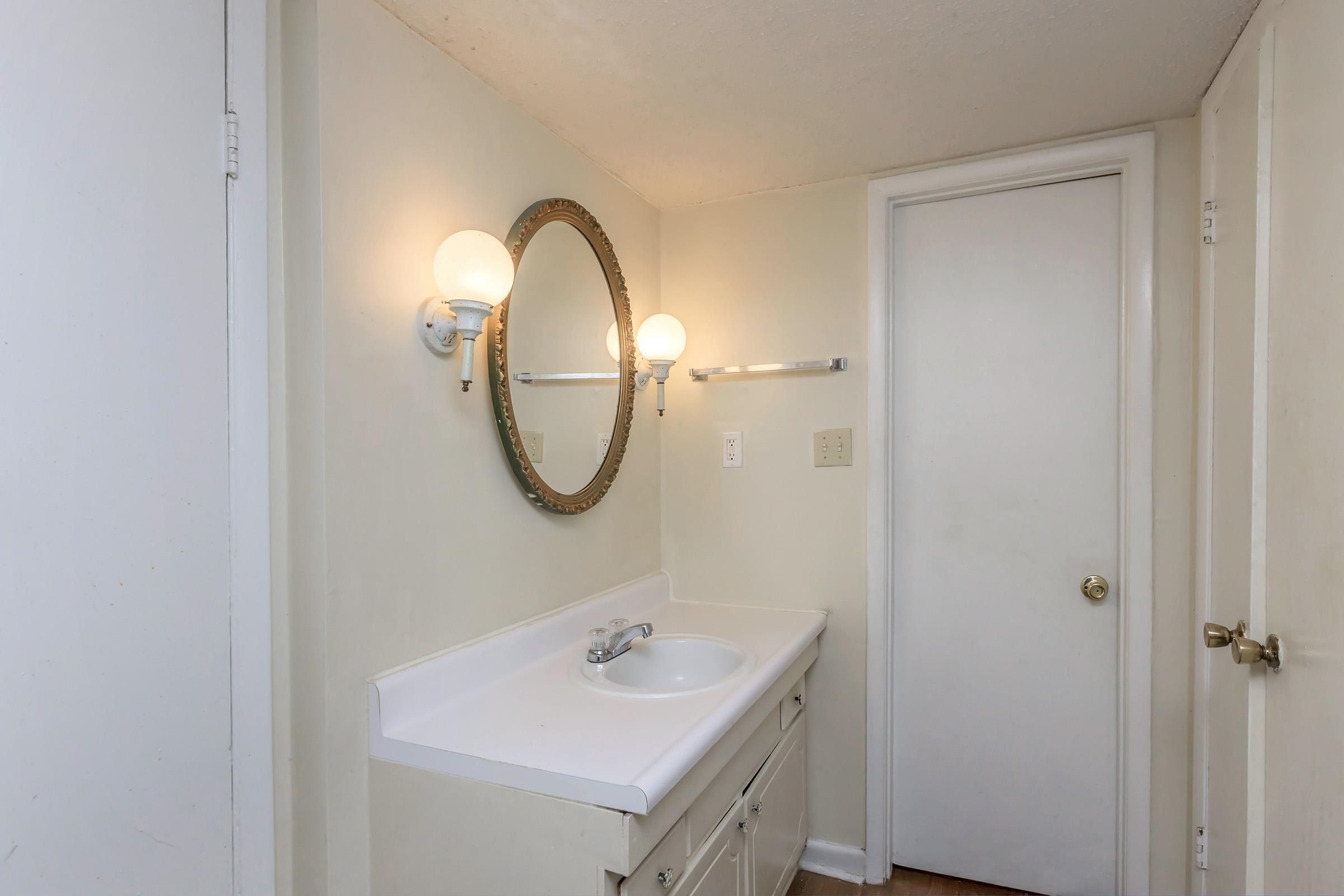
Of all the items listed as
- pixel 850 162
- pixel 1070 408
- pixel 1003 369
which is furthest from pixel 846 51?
pixel 1070 408

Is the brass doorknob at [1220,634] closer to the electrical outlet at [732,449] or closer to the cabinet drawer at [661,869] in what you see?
the cabinet drawer at [661,869]

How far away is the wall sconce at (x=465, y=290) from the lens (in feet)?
4.50

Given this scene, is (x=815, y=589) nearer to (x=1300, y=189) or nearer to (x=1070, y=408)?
(x=1070, y=408)

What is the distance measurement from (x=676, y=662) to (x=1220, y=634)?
1.21 m

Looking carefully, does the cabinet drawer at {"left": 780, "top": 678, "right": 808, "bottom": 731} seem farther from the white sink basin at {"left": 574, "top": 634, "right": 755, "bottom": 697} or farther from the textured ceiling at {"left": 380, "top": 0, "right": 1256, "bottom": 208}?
the textured ceiling at {"left": 380, "top": 0, "right": 1256, "bottom": 208}

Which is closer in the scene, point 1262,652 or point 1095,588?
point 1262,652

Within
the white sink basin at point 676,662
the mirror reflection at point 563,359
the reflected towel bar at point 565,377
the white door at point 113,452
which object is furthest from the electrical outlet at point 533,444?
the white door at point 113,452

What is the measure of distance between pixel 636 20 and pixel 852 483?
138cm

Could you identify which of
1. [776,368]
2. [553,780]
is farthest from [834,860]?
[776,368]

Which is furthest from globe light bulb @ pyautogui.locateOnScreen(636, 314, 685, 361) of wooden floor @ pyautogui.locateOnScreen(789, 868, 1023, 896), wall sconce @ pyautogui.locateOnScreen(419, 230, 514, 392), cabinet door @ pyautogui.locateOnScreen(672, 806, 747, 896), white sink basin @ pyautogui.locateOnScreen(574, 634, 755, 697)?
wooden floor @ pyautogui.locateOnScreen(789, 868, 1023, 896)

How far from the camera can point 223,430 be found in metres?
1.13

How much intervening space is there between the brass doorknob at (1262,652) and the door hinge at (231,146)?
1.86 m

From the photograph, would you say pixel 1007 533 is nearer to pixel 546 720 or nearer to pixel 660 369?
pixel 660 369

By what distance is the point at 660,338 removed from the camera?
6.98 ft
